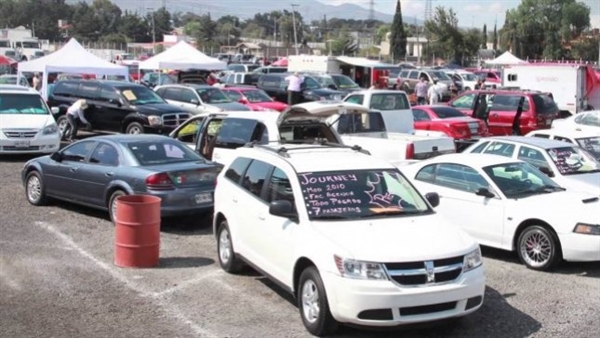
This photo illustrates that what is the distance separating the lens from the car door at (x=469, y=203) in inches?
398

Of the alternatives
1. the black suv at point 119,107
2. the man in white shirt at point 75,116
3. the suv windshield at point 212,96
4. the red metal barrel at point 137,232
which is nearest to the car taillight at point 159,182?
the red metal barrel at point 137,232

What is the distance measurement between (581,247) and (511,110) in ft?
43.0

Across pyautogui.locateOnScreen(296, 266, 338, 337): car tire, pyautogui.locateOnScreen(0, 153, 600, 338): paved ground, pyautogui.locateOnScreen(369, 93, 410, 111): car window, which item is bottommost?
pyautogui.locateOnScreen(0, 153, 600, 338): paved ground

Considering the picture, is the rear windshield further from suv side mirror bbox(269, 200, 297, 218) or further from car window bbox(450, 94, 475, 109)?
suv side mirror bbox(269, 200, 297, 218)

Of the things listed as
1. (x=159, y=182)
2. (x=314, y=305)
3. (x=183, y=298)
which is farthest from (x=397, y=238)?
(x=159, y=182)

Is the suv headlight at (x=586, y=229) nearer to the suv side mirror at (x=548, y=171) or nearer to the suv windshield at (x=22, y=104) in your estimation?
the suv side mirror at (x=548, y=171)

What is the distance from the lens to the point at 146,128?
20859 mm

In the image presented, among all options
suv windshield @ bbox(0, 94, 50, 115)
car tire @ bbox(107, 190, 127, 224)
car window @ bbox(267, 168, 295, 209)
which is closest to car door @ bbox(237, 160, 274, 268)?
car window @ bbox(267, 168, 295, 209)

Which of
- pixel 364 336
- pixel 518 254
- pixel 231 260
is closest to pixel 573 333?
pixel 364 336

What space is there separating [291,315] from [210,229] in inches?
175

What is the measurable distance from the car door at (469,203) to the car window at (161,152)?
12.6 feet

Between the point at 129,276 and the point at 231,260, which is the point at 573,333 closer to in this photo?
the point at 231,260

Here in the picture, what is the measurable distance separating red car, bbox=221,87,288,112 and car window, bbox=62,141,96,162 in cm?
1301

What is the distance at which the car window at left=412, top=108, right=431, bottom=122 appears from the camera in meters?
21.4
